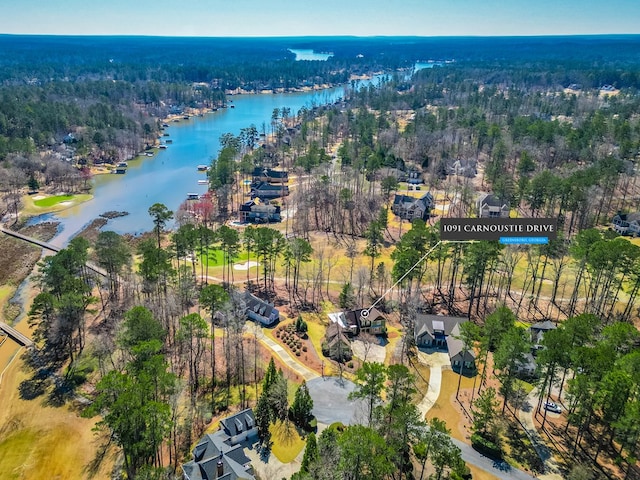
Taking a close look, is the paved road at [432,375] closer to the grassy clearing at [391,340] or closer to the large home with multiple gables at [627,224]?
the grassy clearing at [391,340]

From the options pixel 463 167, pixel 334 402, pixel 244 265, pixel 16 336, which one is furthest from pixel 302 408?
pixel 463 167

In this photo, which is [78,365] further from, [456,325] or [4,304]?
[456,325]

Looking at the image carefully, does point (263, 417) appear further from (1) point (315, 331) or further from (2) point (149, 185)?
(2) point (149, 185)

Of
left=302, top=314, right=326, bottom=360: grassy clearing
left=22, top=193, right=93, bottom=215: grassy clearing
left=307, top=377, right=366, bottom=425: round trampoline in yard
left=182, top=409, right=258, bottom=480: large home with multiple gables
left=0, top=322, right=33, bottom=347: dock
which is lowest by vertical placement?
left=22, top=193, right=93, bottom=215: grassy clearing

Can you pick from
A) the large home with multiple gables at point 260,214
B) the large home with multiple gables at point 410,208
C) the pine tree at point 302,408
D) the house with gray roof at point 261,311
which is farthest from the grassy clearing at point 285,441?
the large home with multiple gables at point 410,208

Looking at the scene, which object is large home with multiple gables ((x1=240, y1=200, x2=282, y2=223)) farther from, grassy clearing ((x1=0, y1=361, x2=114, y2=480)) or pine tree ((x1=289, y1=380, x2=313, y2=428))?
pine tree ((x1=289, y1=380, x2=313, y2=428))

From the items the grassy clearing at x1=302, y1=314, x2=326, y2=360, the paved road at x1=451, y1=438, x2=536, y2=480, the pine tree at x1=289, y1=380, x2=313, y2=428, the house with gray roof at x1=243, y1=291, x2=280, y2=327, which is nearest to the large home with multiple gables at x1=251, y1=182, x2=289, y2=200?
the house with gray roof at x1=243, y1=291, x2=280, y2=327
